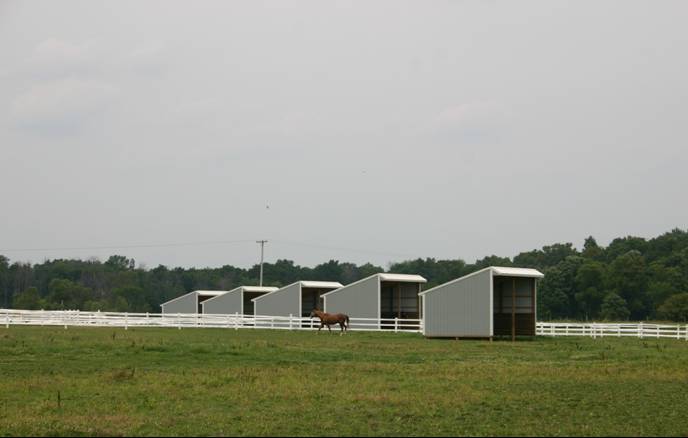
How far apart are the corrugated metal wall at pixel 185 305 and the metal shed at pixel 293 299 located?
8.08 meters

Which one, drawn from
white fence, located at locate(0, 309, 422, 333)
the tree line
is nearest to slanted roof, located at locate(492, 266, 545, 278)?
white fence, located at locate(0, 309, 422, 333)

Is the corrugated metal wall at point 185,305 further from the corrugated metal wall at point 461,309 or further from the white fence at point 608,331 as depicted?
the white fence at point 608,331

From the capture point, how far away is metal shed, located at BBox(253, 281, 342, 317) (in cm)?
5394

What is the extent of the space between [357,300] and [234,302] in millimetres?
12371

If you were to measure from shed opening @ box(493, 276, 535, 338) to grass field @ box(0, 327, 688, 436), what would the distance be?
1025 centimetres

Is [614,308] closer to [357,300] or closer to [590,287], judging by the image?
[590,287]

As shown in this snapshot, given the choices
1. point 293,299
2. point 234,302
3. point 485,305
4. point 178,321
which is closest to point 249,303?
point 234,302

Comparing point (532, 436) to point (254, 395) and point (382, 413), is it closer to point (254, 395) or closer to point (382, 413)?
point (382, 413)

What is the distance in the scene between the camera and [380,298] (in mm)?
48781

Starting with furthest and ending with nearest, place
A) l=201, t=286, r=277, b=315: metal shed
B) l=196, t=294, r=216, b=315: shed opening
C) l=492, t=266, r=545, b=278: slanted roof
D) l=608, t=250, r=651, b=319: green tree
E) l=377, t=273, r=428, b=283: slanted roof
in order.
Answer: l=608, t=250, r=651, b=319: green tree → l=196, t=294, r=216, b=315: shed opening → l=201, t=286, r=277, b=315: metal shed → l=377, t=273, r=428, b=283: slanted roof → l=492, t=266, r=545, b=278: slanted roof

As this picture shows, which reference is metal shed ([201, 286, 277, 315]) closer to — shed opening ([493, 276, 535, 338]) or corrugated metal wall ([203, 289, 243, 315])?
corrugated metal wall ([203, 289, 243, 315])

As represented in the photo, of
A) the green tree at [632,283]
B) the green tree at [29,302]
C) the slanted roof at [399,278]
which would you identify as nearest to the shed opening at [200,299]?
the slanted roof at [399,278]

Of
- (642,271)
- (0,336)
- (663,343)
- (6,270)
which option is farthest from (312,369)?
(6,270)

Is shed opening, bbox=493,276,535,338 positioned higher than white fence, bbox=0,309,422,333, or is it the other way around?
shed opening, bbox=493,276,535,338
